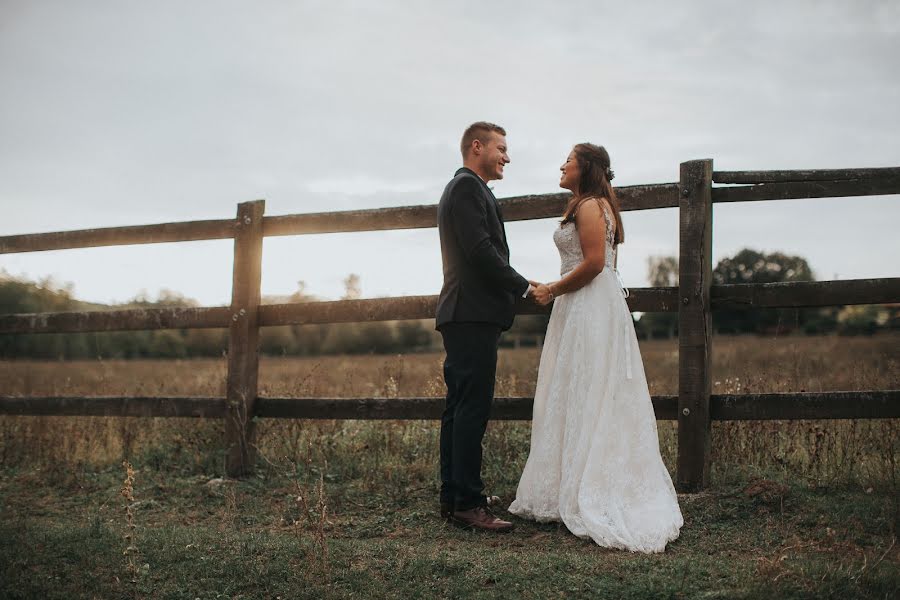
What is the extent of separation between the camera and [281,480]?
5.47m

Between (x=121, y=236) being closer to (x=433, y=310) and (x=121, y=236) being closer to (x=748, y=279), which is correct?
(x=433, y=310)

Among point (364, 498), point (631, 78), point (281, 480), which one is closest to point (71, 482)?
point (281, 480)

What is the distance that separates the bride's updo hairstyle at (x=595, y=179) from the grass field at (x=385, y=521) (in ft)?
5.82

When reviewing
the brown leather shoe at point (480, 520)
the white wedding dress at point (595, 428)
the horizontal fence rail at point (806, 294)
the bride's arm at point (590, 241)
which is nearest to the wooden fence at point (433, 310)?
the horizontal fence rail at point (806, 294)

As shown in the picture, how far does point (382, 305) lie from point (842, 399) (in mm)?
2987

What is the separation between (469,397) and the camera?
436 centimetres

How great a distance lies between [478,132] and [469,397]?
1.63 m

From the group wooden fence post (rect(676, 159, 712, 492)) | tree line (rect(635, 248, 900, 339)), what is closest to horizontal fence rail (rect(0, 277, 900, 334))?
wooden fence post (rect(676, 159, 712, 492))

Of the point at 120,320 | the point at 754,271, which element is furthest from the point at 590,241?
the point at 754,271

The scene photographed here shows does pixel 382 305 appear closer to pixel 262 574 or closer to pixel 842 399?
pixel 262 574

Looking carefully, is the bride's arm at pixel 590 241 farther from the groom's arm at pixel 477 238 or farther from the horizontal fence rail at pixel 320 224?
the horizontal fence rail at pixel 320 224

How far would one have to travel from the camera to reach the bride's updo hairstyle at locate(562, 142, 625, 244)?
4465 millimetres

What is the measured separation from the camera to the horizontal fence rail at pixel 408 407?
4.30 metres

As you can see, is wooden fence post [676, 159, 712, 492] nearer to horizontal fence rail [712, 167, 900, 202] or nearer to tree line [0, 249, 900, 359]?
horizontal fence rail [712, 167, 900, 202]
